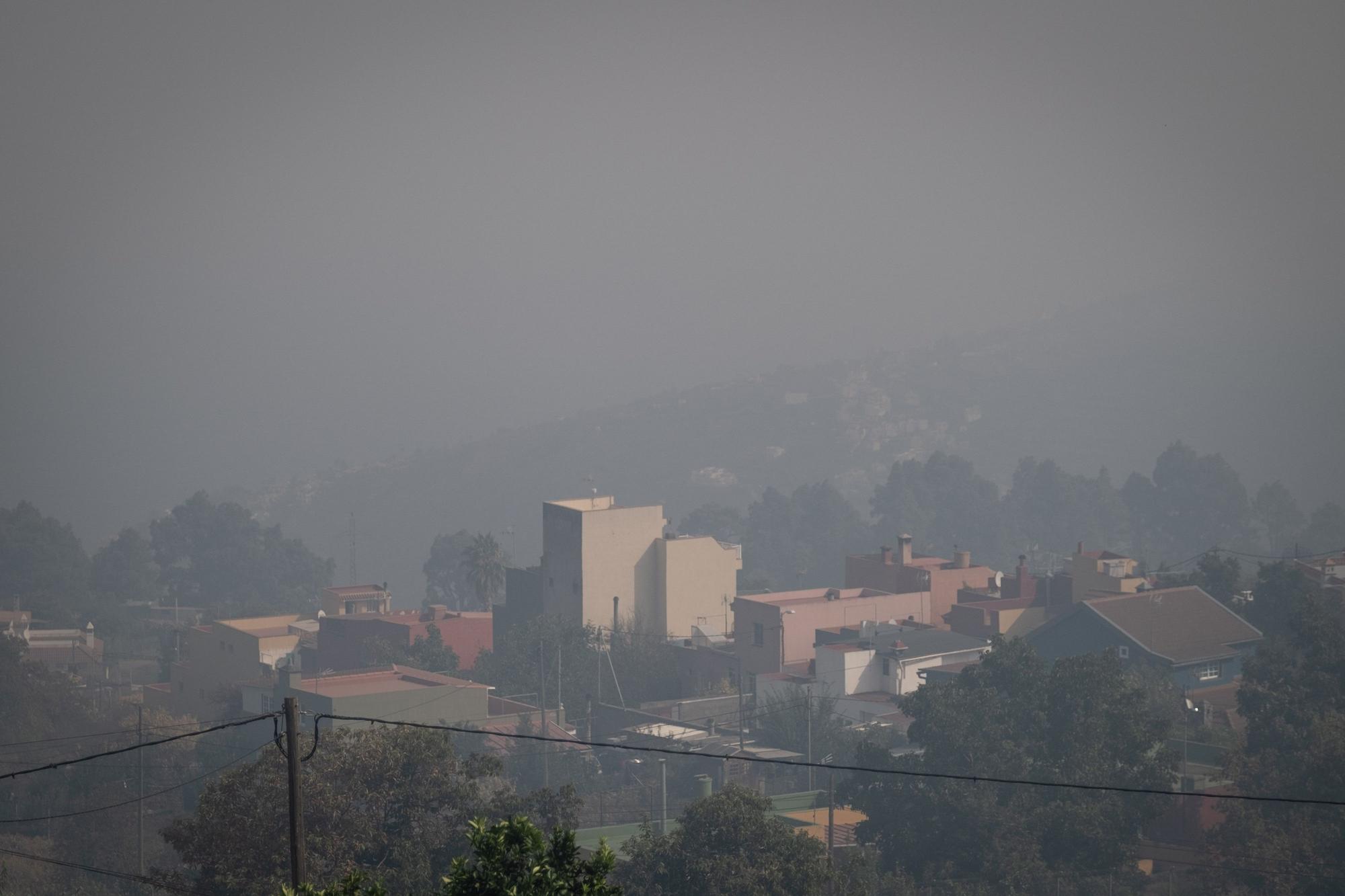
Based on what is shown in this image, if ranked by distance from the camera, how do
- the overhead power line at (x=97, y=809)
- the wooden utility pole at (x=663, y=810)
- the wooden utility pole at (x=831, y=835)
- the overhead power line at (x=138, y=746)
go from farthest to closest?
the overhead power line at (x=97, y=809) → the wooden utility pole at (x=663, y=810) → the wooden utility pole at (x=831, y=835) → the overhead power line at (x=138, y=746)

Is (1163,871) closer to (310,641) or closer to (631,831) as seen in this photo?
(631,831)

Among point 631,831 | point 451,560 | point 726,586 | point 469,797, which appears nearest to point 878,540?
point 451,560

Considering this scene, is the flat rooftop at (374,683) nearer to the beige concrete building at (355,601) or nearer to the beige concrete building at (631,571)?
the beige concrete building at (631,571)

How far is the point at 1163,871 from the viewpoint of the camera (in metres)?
35.5

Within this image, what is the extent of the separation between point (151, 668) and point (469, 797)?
6650 centimetres

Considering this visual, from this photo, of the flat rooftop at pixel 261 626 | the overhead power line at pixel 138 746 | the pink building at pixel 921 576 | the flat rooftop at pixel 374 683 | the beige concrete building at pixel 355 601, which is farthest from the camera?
the beige concrete building at pixel 355 601

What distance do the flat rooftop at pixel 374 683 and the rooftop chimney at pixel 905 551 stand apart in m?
25.6

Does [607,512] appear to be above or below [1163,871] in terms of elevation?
above

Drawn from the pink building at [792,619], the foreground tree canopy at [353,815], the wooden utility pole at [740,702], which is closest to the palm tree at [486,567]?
the pink building at [792,619]

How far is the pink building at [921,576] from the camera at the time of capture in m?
68.8

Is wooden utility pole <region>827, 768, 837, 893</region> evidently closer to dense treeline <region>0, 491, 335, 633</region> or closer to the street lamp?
the street lamp

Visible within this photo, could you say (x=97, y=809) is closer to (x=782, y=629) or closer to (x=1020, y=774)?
(x=1020, y=774)

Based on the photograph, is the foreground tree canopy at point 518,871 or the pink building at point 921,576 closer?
the foreground tree canopy at point 518,871

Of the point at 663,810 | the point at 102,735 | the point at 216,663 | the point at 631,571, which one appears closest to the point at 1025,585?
the point at 631,571
